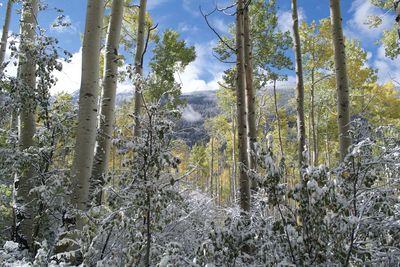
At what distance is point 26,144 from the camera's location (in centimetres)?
682

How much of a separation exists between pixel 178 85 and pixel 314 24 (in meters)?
15.3

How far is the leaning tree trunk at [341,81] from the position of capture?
5.98 meters

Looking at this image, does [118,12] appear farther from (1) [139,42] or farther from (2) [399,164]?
(2) [399,164]

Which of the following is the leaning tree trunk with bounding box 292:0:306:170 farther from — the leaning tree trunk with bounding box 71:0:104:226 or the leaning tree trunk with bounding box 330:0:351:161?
the leaning tree trunk with bounding box 71:0:104:226

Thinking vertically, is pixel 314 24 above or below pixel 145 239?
above

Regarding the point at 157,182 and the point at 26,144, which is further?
the point at 26,144

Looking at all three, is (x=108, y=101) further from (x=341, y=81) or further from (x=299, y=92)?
(x=299, y=92)

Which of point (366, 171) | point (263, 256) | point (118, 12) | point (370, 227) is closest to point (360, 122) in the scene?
point (366, 171)

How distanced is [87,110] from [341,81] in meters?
4.37

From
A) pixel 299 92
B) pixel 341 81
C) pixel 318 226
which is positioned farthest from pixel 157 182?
pixel 299 92

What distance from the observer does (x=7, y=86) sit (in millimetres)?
6898

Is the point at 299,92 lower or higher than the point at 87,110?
higher

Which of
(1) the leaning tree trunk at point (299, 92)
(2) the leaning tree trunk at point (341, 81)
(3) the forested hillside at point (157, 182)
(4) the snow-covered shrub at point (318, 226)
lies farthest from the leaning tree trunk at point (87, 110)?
(1) the leaning tree trunk at point (299, 92)

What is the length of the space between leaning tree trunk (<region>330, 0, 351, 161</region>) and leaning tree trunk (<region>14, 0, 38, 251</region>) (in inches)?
201
